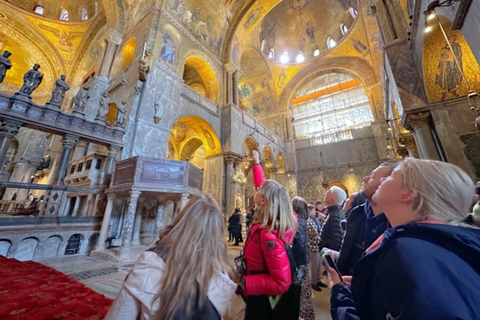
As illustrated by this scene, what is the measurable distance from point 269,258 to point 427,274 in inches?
36.8

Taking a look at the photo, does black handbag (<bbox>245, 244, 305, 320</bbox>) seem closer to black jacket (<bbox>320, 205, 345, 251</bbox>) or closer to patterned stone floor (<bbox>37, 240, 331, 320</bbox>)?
black jacket (<bbox>320, 205, 345, 251</bbox>)

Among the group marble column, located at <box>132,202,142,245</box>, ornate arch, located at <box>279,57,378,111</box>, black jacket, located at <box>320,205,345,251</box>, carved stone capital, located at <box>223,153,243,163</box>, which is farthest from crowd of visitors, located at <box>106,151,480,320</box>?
ornate arch, located at <box>279,57,378,111</box>

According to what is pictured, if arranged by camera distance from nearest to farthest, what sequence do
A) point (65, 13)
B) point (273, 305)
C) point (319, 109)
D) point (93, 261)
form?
1. point (273, 305)
2. point (93, 261)
3. point (65, 13)
4. point (319, 109)

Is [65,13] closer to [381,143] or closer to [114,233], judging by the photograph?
[114,233]

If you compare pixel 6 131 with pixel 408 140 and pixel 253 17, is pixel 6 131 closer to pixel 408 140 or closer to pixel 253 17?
pixel 408 140

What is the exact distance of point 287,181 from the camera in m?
15.7

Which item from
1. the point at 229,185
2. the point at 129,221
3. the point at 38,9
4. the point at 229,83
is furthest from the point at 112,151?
the point at 38,9

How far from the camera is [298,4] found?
1570 centimetres

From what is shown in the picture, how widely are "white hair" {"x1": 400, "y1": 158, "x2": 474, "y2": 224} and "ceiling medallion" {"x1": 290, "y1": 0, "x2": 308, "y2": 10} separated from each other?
2018 centimetres

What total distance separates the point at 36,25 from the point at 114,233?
16349 mm

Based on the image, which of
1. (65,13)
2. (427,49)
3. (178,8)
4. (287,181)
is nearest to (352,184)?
(287,181)

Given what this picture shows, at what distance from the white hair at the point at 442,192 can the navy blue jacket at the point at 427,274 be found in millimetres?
110

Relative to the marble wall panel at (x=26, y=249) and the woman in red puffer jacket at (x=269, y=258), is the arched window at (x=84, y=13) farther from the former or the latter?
the woman in red puffer jacket at (x=269, y=258)

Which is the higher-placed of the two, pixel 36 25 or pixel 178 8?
pixel 36 25
